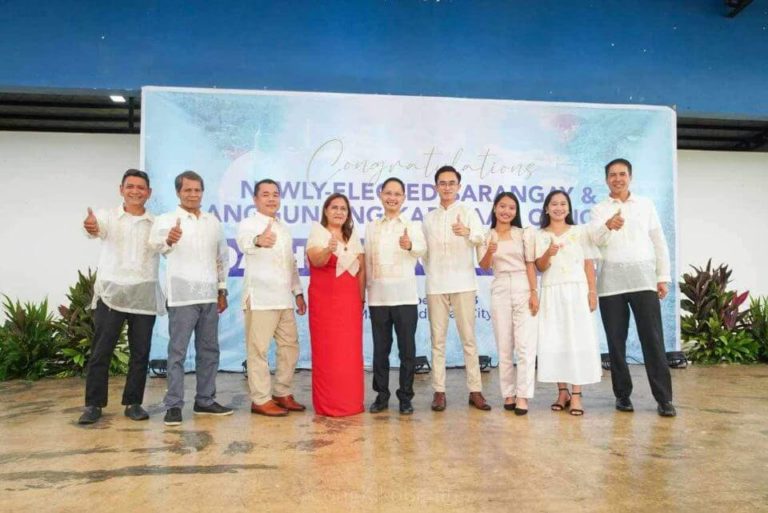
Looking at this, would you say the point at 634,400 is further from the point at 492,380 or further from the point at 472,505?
the point at 472,505

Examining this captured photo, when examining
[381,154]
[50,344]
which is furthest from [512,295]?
[50,344]

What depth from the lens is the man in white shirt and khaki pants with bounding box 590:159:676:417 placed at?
11.0 ft

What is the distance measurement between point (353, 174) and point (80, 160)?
2850 millimetres

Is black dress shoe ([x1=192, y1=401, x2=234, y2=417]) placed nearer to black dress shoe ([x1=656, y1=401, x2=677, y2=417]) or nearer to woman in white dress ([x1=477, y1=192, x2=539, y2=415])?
woman in white dress ([x1=477, y1=192, x2=539, y2=415])

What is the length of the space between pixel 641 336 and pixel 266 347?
224cm

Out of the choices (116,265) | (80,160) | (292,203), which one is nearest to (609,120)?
(292,203)

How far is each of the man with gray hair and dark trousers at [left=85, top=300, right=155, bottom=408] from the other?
0.60 feet

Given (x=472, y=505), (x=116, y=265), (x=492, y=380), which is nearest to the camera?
(x=472, y=505)

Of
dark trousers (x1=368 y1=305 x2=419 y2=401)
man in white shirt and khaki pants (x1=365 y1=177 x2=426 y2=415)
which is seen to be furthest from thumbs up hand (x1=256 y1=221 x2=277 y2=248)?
dark trousers (x1=368 y1=305 x2=419 y2=401)

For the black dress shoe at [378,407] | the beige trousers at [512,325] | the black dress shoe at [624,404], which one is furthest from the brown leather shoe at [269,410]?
the black dress shoe at [624,404]

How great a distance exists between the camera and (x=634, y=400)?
12.3ft

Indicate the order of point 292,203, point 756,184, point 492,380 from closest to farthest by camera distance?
point 492,380 → point 292,203 → point 756,184

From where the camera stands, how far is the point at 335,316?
3371 mm

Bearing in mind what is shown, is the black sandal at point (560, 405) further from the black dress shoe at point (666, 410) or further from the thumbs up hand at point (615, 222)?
the thumbs up hand at point (615, 222)
